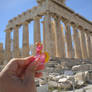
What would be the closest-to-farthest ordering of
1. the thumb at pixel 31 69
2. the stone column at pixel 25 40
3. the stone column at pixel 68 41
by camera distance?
the thumb at pixel 31 69, the stone column at pixel 25 40, the stone column at pixel 68 41

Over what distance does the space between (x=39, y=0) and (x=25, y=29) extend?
23.9 feet

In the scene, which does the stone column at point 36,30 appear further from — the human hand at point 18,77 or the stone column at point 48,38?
the human hand at point 18,77

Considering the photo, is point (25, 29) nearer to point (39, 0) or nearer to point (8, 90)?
point (39, 0)

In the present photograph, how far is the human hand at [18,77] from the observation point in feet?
3.00

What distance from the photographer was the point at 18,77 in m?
1.07

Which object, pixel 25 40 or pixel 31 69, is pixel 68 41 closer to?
pixel 25 40

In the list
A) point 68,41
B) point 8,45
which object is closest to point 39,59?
point 68,41

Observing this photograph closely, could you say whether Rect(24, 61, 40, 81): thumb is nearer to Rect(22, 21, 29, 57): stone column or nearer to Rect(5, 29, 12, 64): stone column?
Rect(22, 21, 29, 57): stone column

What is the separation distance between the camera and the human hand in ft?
3.00

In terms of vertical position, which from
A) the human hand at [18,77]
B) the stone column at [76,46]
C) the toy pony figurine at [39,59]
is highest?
the stone column at [76,46]

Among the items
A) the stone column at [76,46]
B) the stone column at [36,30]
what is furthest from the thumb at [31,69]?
the stone column at [76,46]

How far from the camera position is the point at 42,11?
2430cm

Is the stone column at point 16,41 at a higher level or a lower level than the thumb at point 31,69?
higher

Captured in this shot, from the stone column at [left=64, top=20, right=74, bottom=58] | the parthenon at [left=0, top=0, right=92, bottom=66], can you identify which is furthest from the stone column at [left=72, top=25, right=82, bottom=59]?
the stone column at [left=64, top=20, right=74, bottom=58]
